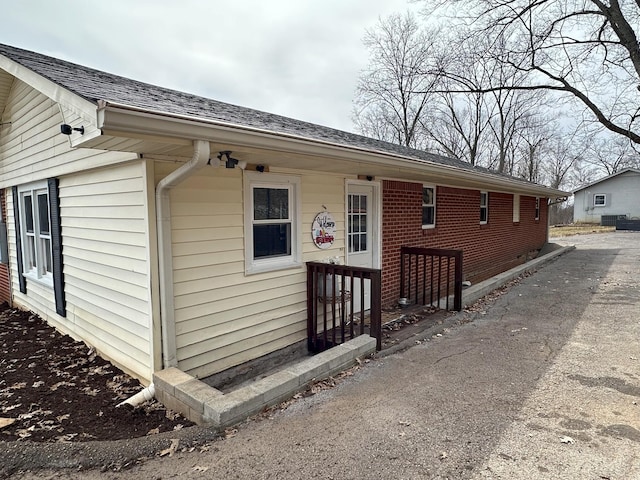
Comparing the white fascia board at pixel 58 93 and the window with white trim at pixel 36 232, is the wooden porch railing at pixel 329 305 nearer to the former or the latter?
the white fascia board at pixel 58 93

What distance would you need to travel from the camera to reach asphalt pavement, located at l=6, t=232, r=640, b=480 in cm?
245

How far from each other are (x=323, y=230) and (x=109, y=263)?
8.91ft

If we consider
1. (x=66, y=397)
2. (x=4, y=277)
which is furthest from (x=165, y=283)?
(x=4, y=277)

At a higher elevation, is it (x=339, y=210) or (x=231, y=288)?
(x=339, y=210)

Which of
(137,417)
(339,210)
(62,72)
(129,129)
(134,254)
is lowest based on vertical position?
(137,417)

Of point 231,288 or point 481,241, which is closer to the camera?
point 231,288

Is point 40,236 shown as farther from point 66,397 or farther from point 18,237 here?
point 66,397

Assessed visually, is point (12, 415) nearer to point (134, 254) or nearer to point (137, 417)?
point (137, 417)

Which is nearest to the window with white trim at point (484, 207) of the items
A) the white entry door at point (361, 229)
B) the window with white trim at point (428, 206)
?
the window with white trim at point (428, 206)

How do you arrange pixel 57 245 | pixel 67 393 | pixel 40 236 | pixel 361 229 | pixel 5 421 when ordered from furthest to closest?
pixel 361 229 → pixel 40 236 → pixel 57 245 → pixel 67 393 → pixel 5 421

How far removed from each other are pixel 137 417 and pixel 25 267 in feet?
16.8

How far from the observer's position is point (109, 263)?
4391 mm

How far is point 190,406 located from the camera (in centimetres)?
317

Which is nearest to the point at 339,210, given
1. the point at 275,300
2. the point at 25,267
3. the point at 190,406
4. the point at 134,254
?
the point at 275,300
